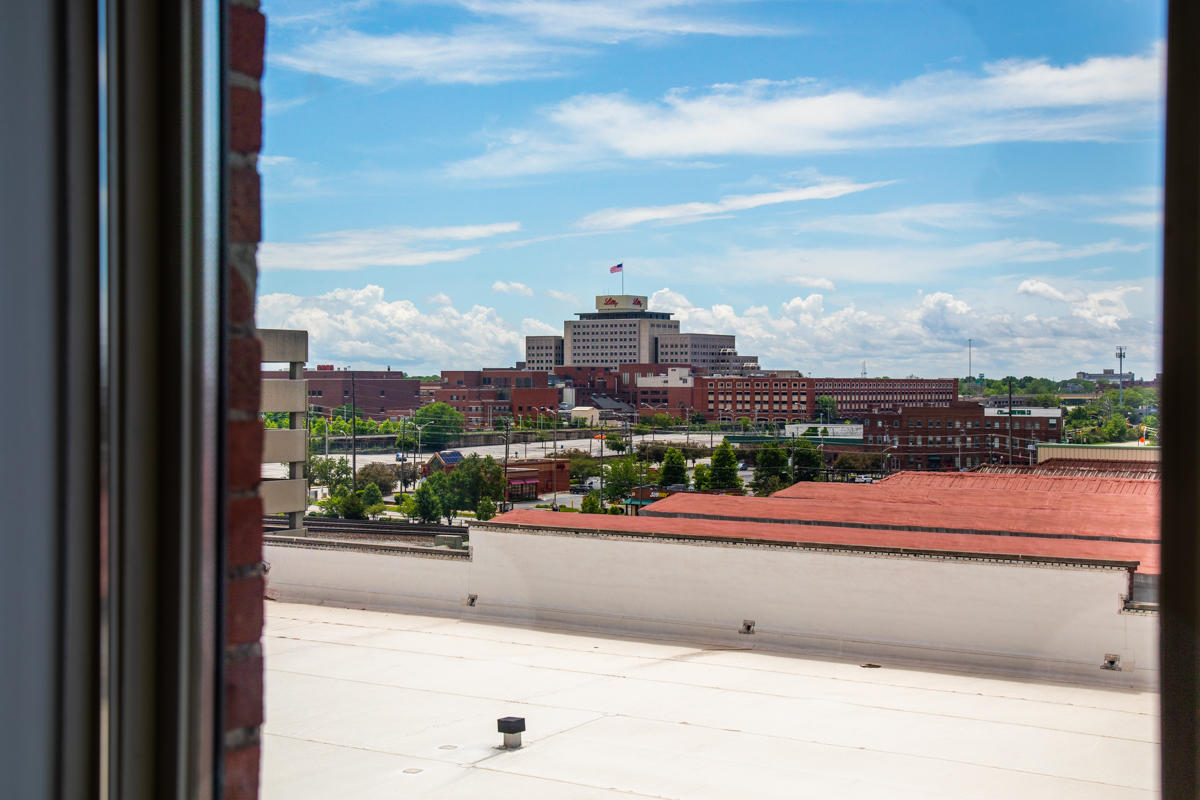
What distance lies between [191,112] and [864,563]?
34.0ft

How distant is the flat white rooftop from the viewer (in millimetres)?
7035

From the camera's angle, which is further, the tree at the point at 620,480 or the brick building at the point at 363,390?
the tree at the point at 620,480

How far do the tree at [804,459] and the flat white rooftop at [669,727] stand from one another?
11.4 metres

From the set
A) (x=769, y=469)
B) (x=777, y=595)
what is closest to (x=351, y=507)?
(x=769, y=469)

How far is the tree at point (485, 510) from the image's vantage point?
65.8 ft

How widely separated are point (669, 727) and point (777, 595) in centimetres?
299

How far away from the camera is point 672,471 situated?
864 inches

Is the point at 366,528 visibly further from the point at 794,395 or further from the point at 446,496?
the point at 794,395

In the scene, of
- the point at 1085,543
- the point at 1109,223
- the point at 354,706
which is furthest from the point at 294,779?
the point at 1085,543

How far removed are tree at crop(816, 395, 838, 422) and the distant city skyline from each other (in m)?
1.59

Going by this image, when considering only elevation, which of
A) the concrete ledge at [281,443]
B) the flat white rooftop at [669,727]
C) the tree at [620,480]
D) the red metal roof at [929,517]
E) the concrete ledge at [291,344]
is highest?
the concrete ledge at [291,344]

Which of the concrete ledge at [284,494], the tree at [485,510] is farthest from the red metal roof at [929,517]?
the tree at [485,510]

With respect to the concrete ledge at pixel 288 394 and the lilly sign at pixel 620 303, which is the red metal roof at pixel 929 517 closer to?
the concrete ledge at pixel 288 394

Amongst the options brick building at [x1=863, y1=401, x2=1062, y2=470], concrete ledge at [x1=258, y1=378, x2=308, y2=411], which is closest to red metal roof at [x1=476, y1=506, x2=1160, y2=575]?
brick building at [x1=863, y1=401, x2=1062, y2=470]
